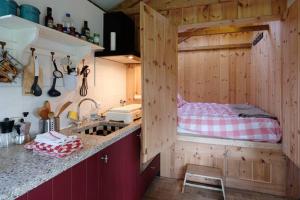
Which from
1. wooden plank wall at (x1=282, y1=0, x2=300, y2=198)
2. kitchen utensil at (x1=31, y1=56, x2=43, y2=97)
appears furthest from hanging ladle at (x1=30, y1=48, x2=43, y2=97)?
wooden plank wall at (x1=282, y1=0, x2=300, y2=198)

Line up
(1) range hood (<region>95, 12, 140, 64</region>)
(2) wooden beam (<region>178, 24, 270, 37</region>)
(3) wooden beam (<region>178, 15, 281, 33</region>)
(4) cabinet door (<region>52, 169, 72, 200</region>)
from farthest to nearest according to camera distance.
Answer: (2) wooden beam (<region>178, 24, 270, 37</region>), (1) range hood (<region>95, 12, 140, 64</region>), (3) wooden beam (<region>178, 15, 281, 33</region>), (4) cabinet door (<region>52, 169, 72, 200</region>)

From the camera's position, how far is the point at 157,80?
193cm

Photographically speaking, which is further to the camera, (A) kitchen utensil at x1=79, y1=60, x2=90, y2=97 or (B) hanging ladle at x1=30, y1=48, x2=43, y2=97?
(A) kitchen utensil at x1=79, y1=60, x2=90, y2=97

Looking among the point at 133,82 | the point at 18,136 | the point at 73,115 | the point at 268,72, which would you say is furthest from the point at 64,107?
the point at 268,72

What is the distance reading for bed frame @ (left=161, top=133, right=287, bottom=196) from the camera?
230 cm

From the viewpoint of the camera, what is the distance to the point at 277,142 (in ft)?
7.43

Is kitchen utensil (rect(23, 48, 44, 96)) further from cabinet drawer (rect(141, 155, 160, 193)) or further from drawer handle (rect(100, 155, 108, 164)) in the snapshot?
cabinet drawer (rect(141, 155, 160, 193))

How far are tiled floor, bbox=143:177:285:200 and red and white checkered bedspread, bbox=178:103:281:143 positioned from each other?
2.13 ft

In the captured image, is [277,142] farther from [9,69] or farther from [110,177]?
[9,69]

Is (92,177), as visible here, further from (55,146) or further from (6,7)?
(6,7)

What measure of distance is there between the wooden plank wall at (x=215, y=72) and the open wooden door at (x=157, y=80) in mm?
2614

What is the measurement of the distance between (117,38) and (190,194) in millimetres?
2007

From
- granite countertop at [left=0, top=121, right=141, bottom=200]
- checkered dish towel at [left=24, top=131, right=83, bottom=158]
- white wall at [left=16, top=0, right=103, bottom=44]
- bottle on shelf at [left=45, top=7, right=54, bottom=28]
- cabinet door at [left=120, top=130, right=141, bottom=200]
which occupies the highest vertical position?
white wall at [left=16, top=0, right=103, bottom=44]

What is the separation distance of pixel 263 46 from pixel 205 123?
76.9 inches
